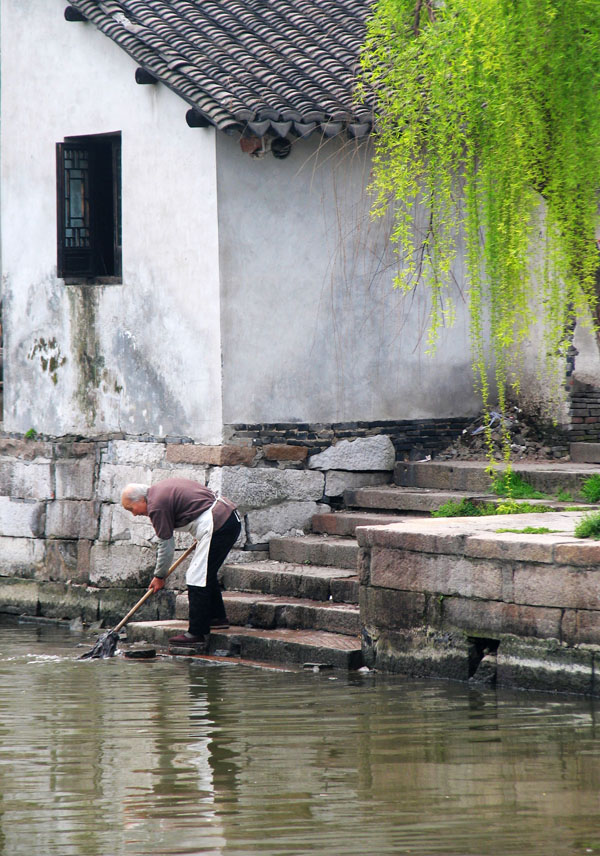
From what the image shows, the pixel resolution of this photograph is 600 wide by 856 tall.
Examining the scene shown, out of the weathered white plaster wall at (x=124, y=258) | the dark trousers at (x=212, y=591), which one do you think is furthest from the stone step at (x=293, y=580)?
the weathered white plaster wall at (x=124, y=258)

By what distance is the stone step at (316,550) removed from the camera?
1065cm

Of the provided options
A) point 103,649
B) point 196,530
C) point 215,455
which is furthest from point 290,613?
point 215,455

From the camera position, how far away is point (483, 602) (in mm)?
8258

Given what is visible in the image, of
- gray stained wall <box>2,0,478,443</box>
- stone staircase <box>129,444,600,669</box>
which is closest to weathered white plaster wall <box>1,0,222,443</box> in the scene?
gray stained wall <box>2,0,478,443</box>

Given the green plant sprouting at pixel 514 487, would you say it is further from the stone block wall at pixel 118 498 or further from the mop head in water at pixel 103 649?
the mop head in water at pixel 103 649

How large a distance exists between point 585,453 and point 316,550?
2317 mm

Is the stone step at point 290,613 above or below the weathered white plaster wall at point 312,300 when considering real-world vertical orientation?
below

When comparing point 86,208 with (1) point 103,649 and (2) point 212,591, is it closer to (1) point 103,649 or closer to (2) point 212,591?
(2) point 212,591

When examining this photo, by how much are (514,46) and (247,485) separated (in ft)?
15.0

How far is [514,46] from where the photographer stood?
7887 mm

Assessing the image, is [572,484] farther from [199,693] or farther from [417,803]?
[417,803]

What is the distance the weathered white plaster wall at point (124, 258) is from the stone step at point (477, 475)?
1657 mm

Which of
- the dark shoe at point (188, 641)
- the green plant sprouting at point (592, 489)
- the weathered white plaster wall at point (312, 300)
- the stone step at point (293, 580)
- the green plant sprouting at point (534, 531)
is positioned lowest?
the dark shoe at point (188, 641)

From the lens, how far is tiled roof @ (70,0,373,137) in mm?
11102
